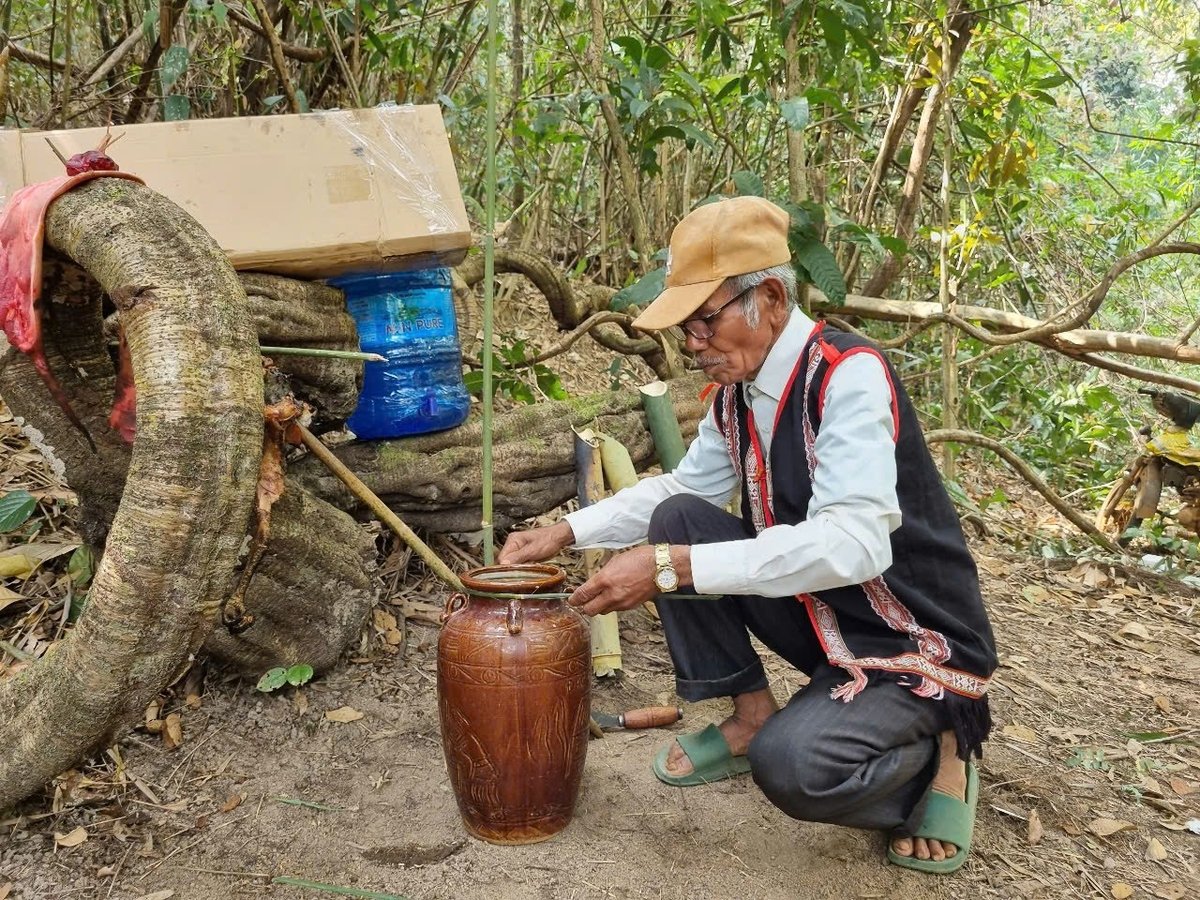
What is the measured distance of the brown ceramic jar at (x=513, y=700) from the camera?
6.97 ft

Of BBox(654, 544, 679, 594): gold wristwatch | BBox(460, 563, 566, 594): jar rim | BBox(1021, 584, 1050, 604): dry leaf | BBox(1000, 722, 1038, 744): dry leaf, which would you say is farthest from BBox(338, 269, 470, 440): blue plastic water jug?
BBox(1021, 584, 1050, 604): dry leaf

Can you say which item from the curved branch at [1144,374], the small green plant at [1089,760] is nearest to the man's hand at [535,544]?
the small green plant at [1089,760]

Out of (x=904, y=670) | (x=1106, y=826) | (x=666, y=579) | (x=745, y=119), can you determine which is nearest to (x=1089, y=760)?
(x=1106, y=826)

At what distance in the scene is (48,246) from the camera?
227cm

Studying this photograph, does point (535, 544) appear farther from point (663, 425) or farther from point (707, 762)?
point (663, 425)

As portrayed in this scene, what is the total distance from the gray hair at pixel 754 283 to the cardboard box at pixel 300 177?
3.67 ft

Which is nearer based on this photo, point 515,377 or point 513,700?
point 513,700

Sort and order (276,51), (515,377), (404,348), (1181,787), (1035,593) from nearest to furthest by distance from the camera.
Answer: (1181,787) → (404,348) → (276,51) → (515,377) → (1035,593)

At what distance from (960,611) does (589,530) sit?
0.89 meters

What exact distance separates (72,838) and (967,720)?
1996 millimetres

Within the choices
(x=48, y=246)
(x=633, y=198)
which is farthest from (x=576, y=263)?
(x=48, y=246)

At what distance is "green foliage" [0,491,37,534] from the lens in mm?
2959

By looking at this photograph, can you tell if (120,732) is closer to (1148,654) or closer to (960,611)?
(960,611)

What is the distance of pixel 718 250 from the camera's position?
83.3 inches
